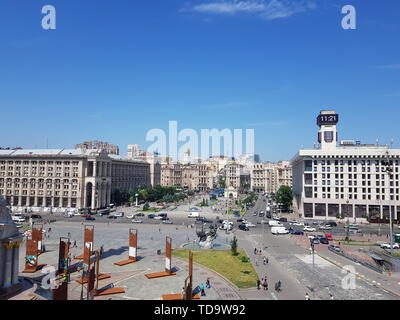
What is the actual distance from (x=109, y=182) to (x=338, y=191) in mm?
69096

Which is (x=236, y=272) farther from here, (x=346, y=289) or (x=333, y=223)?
(x=333, y=223)

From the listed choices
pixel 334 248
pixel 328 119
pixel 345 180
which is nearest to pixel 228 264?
pixel 334 248

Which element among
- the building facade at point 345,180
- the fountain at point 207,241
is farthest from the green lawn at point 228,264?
the building facade at point 345,180

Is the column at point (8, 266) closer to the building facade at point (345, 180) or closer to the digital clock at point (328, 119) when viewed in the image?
the building facade at point (345, 180)

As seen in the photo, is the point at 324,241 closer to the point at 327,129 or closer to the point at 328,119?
the point at 327,129

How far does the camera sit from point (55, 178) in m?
93.1

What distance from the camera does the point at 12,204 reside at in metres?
94.2

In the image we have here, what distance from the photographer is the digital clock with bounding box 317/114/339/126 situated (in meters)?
84.6

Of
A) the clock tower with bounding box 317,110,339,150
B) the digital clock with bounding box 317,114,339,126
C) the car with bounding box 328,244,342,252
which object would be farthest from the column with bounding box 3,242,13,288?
the digital clock with bounding box 317,114,339,126

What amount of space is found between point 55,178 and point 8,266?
245ft

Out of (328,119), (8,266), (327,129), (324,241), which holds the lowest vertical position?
(324,241)

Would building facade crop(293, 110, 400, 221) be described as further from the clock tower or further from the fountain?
the fountain
